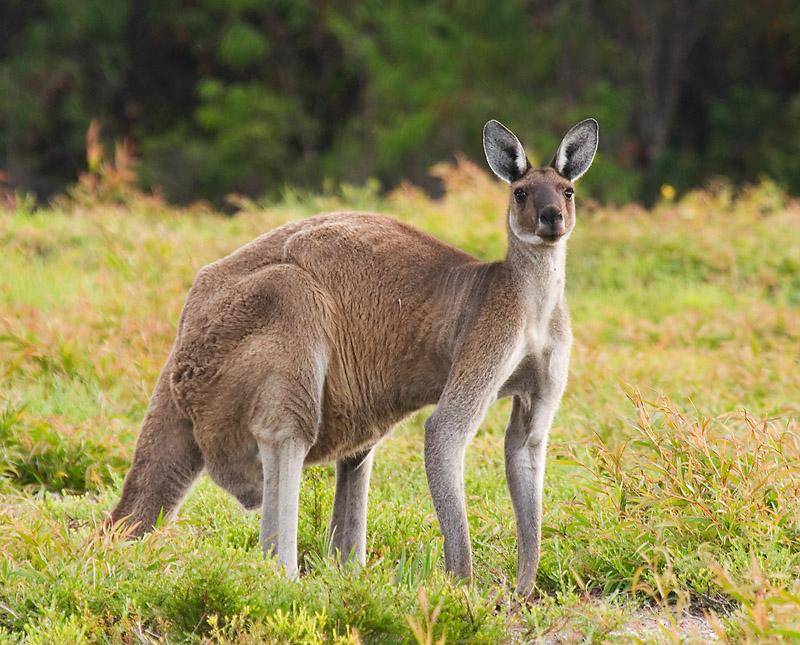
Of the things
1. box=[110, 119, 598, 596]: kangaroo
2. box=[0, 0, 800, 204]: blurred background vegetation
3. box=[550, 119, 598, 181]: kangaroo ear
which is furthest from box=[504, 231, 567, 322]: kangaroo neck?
box=[0, 0, 800, 204]: blurred background vegetation

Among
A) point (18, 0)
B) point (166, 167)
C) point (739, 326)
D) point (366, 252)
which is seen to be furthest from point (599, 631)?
point (18, 0)

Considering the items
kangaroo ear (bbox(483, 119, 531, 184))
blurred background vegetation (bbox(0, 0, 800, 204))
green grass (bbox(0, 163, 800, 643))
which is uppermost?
blurred background vegetation (bbox(0, 0, 800, 204))

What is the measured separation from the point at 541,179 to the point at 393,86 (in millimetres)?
15528

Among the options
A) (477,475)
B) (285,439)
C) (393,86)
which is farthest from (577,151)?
(393,86)

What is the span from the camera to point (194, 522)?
5199mm

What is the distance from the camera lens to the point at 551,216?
4398mm

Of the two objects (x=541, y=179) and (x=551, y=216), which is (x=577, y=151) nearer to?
(x=541, y=179)

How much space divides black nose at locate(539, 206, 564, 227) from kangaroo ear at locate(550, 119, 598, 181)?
0.31 meters

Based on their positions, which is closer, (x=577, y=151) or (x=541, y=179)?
(x=541, y=179)

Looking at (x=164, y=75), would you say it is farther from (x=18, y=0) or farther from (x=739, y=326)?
(x=739, y=326)

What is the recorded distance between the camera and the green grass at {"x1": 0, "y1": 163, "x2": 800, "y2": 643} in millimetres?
3945

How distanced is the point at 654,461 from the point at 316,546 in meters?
1.40

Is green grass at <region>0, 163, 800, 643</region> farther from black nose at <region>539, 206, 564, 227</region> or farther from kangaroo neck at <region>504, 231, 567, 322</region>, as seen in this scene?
black nose at <region>539, 206, 564, 227</region>

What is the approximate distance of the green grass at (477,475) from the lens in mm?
3945
